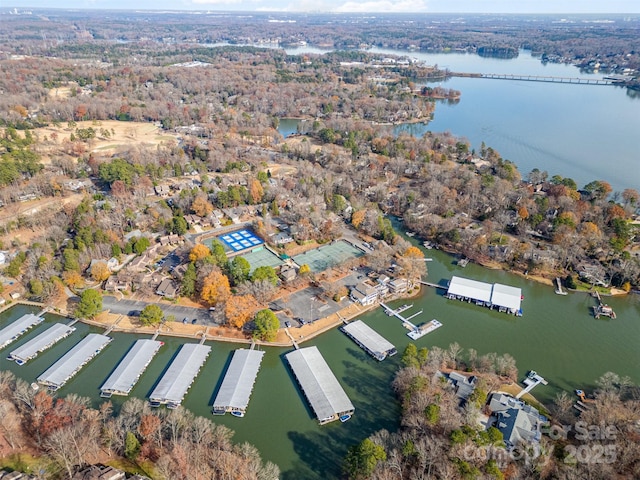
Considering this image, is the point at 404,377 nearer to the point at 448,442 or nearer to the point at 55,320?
the point at 448,442

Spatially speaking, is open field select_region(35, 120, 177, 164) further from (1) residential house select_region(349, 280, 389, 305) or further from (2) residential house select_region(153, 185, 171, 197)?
(1) residential house select_region(349, 280, 389, 305)

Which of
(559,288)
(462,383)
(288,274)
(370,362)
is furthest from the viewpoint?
→ (559,288)

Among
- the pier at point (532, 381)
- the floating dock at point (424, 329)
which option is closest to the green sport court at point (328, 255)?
the floating dock at point (424, 329)

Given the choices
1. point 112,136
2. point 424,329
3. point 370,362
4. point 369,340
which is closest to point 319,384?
point 370,362

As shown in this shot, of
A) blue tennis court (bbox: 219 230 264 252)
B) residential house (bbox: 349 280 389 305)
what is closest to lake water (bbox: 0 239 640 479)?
residential house (bbox: 349 280 389 305)

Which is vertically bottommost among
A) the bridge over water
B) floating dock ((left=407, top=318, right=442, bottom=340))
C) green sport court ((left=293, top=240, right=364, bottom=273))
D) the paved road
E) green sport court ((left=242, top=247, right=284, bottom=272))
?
floating dock ((left=407, top=318, right=442, bottom=340))

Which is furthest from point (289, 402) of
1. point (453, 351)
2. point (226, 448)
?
point (453, 351)

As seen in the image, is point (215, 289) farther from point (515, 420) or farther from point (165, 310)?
point (515, 420)
